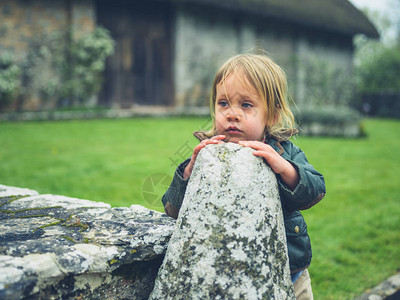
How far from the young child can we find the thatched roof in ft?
44.8

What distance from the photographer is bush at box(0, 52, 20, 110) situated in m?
12.0

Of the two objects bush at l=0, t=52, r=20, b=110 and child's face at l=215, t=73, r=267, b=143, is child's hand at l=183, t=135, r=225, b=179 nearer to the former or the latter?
child's face at l=215, t=73, r=267, b=143

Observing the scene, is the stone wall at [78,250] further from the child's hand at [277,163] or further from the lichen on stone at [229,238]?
the child's hand at [277,163]

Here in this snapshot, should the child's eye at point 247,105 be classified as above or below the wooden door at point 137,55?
below

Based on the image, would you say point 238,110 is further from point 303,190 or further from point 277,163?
point 303,190

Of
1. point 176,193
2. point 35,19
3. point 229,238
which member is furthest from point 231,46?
point 229,238

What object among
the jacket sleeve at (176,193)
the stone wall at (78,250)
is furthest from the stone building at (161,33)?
the jacket sleeve at (176,193)

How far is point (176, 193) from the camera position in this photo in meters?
1.96

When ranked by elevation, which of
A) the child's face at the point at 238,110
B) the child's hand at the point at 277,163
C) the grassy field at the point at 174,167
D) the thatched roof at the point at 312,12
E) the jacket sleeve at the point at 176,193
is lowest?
the grassy field at the point at 174,167

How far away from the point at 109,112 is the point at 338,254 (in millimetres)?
10180

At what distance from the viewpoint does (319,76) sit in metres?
21.0

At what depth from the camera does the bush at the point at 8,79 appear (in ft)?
39.3

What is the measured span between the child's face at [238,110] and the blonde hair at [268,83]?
28 mm

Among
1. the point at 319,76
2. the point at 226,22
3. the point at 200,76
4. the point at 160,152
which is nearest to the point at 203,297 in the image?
the point at 160,152
